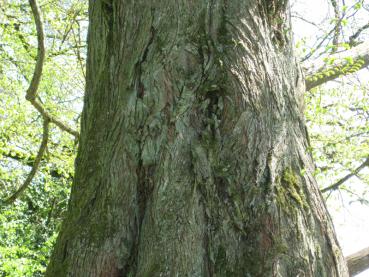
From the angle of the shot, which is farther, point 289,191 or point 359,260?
point 359,260

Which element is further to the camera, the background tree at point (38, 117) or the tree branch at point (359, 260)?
the background tree at point (38, 117)

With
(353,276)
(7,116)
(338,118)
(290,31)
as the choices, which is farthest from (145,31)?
(7,116)

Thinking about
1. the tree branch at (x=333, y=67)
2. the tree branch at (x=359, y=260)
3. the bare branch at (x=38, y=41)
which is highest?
the bare branch at (x=38, y=41)

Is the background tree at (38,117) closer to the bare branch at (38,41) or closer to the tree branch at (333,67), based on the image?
the tree branch at (333,67)

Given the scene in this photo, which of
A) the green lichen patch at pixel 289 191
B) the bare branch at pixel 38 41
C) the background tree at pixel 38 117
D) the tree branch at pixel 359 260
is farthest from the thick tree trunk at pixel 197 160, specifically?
the background tree at pixel 38 117

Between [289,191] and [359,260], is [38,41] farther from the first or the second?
[359,260]

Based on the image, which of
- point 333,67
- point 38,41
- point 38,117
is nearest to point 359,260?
point 333,67

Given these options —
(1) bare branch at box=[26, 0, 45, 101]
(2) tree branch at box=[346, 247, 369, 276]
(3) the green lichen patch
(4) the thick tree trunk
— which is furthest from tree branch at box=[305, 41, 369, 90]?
(1) bare branch at box=[26, 0, 45, 101]

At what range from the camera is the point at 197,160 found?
245cm

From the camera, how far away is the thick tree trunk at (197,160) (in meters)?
2.32

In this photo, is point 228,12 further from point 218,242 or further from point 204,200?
point 218,242

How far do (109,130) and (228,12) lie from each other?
95 centimetres

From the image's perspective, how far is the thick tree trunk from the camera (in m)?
2.32

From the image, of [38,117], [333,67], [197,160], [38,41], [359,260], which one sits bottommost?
[359,260]
